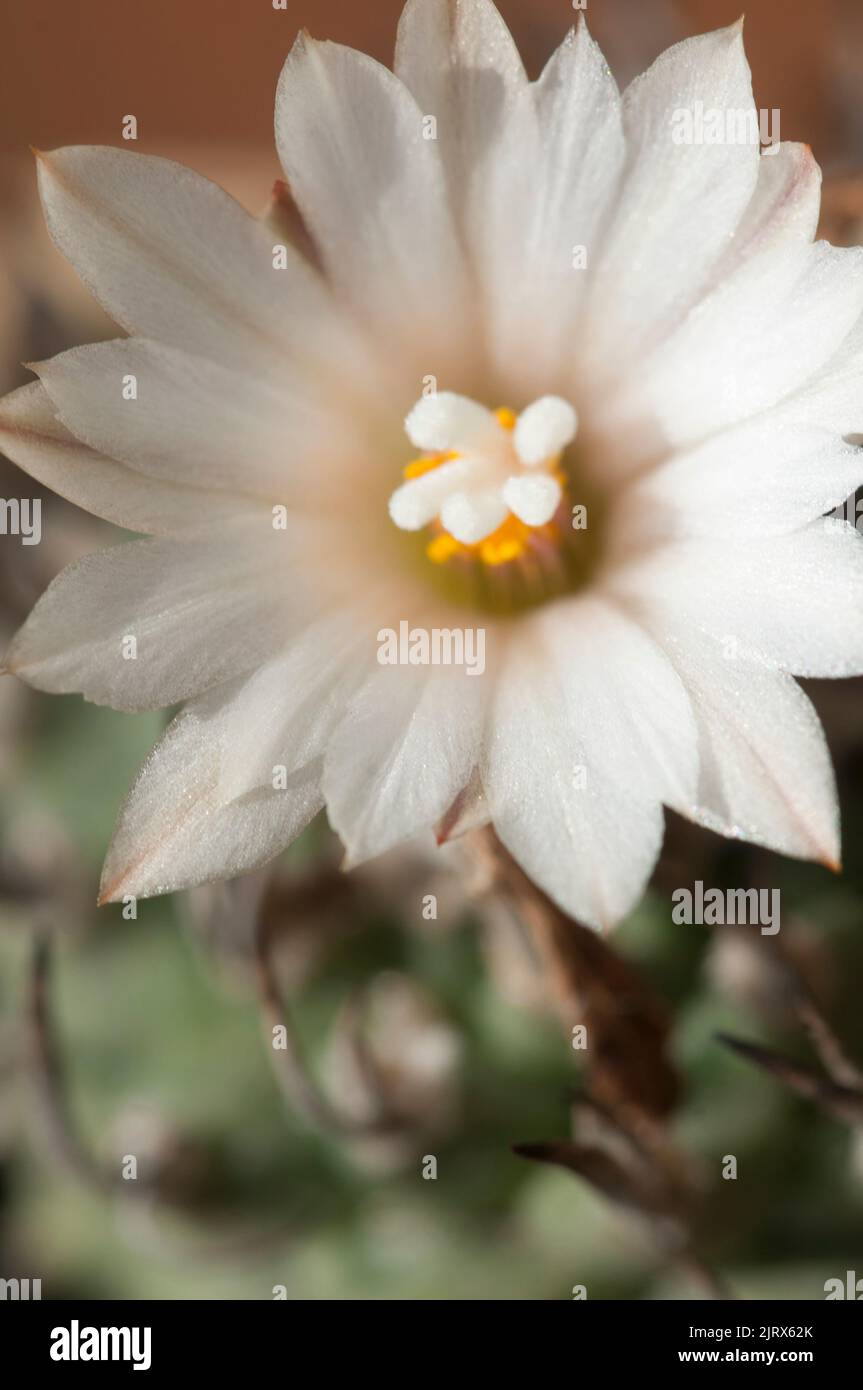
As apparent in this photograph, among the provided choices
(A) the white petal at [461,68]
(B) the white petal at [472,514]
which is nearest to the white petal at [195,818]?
(B) the white petal at [472,514]

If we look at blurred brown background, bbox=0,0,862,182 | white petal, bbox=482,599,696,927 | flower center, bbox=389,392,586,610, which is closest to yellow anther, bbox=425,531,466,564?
flower center, bbox=389,392,586,610

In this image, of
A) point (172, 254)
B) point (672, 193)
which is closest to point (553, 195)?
point (672, 193)

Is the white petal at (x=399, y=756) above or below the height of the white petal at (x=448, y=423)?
below

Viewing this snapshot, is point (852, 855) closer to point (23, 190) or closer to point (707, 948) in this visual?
point (707, 948)

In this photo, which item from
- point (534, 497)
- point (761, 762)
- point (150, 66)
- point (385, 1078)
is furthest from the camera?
point (150, 66)

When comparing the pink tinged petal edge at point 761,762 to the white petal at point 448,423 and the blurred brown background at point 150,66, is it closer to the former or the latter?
the white petal at point 448,423

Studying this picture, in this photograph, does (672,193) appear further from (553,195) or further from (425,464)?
(425,464)
